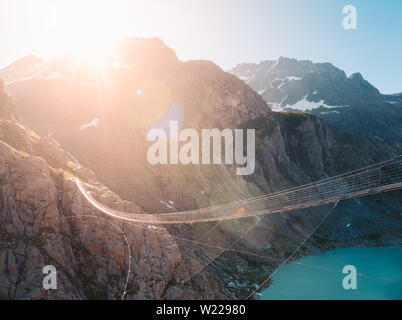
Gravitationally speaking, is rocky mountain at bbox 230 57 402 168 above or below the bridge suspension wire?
above

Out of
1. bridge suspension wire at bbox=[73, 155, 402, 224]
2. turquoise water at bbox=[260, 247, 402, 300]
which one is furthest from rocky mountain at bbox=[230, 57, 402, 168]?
turquoise water at bbox=[260, 247, 402, 300]

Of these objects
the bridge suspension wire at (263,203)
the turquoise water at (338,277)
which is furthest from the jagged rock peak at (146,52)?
the turquoise water at (338,277)

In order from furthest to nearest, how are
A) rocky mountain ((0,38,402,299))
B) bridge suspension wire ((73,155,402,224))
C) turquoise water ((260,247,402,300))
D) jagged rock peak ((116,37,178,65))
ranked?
1. jagged rock peak ((116,37,178,65))
2. turquoise water ((260,247,402,300))
3. rocky mountain ((0,38,402,299))
4. bridge suspension wire ((73,155,402,224))

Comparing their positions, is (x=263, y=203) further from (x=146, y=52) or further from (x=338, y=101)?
(x=338, y=101)

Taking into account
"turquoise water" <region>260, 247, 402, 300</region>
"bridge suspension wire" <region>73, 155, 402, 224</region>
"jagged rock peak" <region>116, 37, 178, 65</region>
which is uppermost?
"jagged rock peak" <region>116, 37, 178, 65</region>

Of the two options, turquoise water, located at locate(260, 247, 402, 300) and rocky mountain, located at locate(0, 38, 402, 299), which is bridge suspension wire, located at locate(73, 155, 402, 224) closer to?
rocky mountain, located at locate(0, 38, 402, 299)

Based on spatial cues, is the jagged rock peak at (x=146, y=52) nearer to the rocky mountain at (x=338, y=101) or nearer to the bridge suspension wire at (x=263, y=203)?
the bridge suspension wire at (x=263, y=203)
